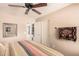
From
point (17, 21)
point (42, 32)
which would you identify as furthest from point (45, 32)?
point (17, 21)

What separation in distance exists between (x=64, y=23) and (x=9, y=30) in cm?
78

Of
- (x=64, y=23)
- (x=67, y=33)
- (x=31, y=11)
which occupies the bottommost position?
(x=67, y=33)

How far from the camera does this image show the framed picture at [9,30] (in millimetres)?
1687

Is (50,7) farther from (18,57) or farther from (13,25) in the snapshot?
(18,57)

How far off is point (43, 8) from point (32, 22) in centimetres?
25

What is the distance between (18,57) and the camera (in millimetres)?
1707

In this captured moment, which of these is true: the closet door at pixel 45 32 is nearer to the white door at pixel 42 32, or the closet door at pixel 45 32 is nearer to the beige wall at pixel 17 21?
the white door at pixel 42 32

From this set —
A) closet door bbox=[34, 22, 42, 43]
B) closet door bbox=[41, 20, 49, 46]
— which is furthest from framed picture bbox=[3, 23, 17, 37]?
closet door bbox=[41, 20, 49, 46]

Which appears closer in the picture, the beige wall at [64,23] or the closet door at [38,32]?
the beige wall at [64,23]

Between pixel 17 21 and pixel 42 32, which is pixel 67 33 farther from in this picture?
pixel 17 21

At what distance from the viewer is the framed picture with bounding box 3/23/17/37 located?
169cm

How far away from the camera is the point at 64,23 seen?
1.68m

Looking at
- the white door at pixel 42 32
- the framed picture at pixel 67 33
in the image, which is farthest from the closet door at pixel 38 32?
the framed picture at pixel 67 33

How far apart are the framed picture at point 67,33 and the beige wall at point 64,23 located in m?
0.05
